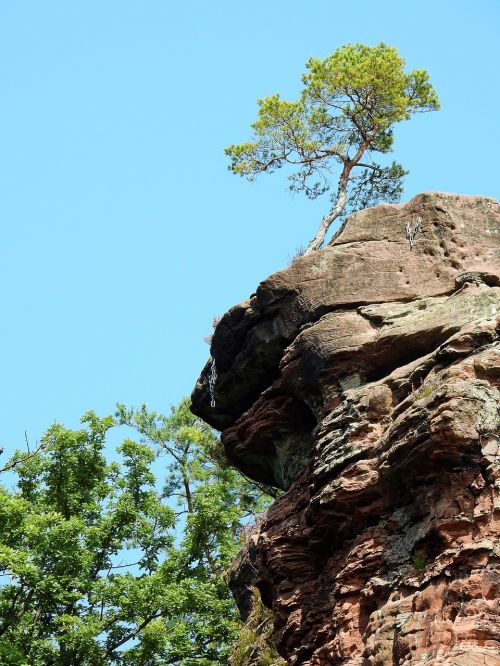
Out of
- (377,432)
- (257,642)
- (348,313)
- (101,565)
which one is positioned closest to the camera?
(377,432)

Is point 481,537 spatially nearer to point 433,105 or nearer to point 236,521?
point 236,521

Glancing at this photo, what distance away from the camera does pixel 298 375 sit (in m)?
17.9

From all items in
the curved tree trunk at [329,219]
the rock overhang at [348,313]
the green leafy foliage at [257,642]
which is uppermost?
the curved tree trunk at [329,219]

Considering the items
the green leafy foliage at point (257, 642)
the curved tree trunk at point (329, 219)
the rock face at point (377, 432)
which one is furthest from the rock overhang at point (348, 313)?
the curved tree trunk at point (329, 219)

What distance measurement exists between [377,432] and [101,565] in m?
13.2

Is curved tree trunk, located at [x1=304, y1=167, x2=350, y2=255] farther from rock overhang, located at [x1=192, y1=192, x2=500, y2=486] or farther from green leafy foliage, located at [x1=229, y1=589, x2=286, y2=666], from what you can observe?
green leafy foliage, located at [x1=229, y1=589, x2=286, y2=666]

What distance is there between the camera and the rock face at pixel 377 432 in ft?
42.9

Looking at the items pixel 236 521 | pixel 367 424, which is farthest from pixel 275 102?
pixel 367 424

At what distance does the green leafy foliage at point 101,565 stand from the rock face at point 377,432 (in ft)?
15.8

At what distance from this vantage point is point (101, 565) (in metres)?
26.5

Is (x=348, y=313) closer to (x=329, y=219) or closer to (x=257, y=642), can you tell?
(x=257, y=642)

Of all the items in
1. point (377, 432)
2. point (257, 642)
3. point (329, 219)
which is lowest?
point (257, 642)

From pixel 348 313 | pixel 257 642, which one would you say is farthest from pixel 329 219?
pixel 257 642

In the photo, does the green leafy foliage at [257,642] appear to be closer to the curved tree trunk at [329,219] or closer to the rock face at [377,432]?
the rock face at [377,432]
